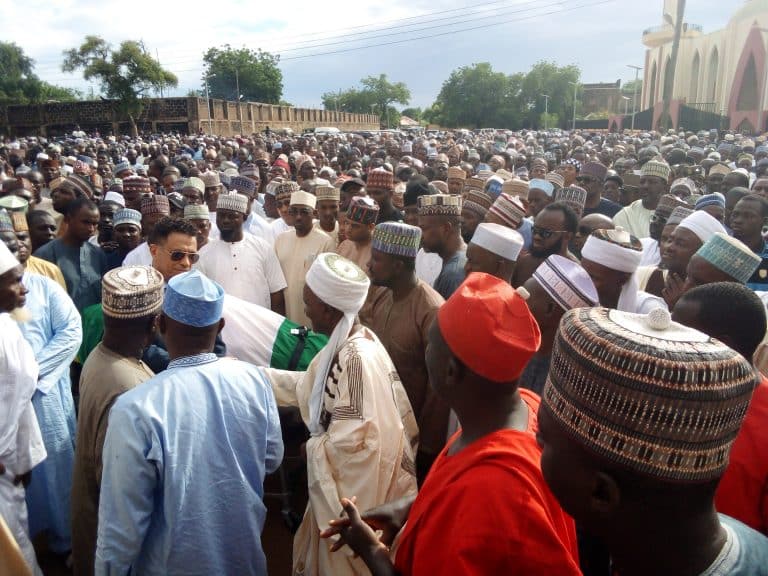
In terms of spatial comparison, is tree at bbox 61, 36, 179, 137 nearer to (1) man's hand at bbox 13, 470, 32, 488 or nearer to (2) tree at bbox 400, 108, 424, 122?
(1) man's hand at bbox 13, 470, 32, 488

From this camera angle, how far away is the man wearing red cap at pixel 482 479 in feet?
4.23

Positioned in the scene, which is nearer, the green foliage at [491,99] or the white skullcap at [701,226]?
the white skullcap at [701,226]

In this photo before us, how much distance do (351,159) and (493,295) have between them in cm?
1638

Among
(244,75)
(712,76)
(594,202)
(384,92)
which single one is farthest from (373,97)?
(594,202)

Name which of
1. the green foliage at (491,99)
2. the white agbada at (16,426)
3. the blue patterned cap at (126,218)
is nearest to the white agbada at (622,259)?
the white agbada at (16,426)

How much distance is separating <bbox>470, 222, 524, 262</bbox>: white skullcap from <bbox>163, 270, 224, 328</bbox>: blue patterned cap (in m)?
2.11

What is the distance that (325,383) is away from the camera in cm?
252

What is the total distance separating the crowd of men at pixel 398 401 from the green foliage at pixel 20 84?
1783 inches

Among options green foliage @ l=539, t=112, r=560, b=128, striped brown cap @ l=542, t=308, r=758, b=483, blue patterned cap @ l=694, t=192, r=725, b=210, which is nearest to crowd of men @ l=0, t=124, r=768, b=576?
striped brown cap @ l=542, t=308, r=758, b=483

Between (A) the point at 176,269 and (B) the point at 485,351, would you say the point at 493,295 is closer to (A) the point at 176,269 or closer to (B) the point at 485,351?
(B) the point at 485,351

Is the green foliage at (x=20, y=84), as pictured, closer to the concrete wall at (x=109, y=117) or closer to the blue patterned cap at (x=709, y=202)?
the concrete wall at (x=109, y=117)

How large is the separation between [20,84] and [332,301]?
191 feet

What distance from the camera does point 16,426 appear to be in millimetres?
2604

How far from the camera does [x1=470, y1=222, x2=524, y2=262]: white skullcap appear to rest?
375cm
